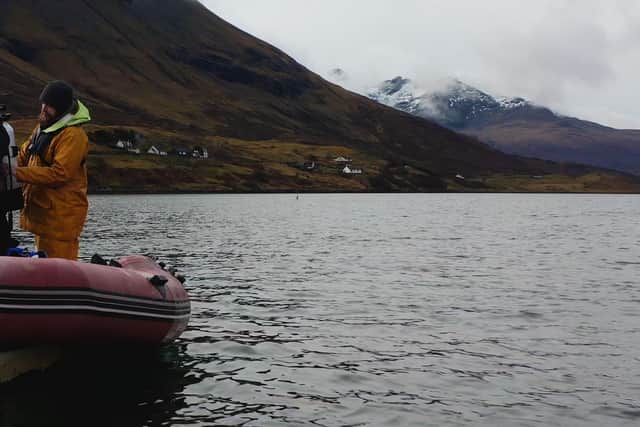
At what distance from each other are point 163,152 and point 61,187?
15368 centimetres

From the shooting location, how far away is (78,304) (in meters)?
9.83

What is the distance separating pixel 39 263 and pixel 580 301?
606 inches

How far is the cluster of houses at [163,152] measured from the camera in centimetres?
15125

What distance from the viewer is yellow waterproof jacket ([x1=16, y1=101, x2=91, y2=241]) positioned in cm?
1053

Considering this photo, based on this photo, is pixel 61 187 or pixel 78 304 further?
pixel 61 187

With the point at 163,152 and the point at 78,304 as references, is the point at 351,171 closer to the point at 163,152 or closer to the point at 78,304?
the point at 163,152

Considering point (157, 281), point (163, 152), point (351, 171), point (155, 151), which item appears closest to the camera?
point (157, 281)

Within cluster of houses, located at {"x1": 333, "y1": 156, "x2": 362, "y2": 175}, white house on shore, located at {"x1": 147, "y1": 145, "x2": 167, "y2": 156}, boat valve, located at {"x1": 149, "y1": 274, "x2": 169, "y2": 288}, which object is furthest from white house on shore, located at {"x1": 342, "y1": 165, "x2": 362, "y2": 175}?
boat valve, located at {"x1": 149, "y1": 274, "x2": 169, "y2": 288}

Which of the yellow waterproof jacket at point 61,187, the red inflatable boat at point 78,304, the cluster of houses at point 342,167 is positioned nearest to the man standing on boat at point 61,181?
the yellow waterproof jacket at point 61,187

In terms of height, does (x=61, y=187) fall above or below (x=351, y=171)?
below

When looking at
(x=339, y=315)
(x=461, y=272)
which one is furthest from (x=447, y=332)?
(x=461, y=272)

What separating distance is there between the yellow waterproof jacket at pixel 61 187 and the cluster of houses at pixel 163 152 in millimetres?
141778

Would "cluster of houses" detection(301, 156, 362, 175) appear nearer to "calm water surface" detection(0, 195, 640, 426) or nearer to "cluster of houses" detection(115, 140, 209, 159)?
"cluster of houses" detection(115, 140, 209, 159)

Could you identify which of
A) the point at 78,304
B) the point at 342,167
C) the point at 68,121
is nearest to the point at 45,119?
the point at 68,121
